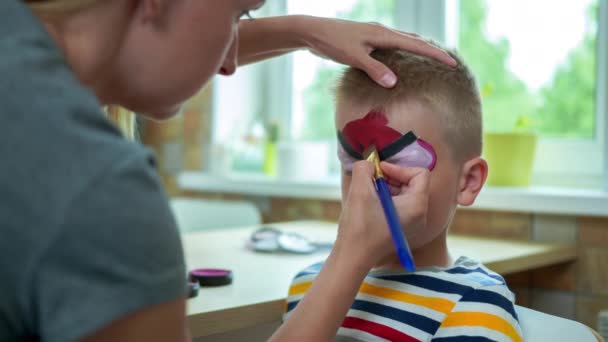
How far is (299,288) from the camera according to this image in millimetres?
1134

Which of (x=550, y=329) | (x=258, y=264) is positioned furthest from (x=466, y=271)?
(x=258, y=264)

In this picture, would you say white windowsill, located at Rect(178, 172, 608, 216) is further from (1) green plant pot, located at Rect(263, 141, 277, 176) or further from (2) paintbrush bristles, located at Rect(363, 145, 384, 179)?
(2) paintbrush bristles, located at Rect(363, 145, 384, 179)

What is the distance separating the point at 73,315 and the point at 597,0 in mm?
1761

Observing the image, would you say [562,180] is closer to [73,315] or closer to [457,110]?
[457,110]

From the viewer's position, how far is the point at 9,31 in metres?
0.57

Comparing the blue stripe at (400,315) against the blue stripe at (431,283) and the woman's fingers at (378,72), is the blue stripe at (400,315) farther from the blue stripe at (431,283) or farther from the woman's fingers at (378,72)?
the woman's fingers at (378,72)

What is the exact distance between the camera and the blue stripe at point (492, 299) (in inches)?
37.4

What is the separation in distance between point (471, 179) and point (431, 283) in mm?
183

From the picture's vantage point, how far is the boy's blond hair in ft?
3.49

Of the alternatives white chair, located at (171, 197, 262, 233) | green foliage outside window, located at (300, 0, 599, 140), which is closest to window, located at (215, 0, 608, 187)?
green foliage outside window, located at (300, 0, 599, 140)

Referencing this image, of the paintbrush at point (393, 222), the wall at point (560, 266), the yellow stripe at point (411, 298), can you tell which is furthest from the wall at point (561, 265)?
the paintbrush at point (393, 222)

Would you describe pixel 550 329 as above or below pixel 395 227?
below

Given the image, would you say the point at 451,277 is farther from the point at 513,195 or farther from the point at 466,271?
the point at 513,195

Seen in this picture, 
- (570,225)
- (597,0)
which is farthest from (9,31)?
(597,0)
